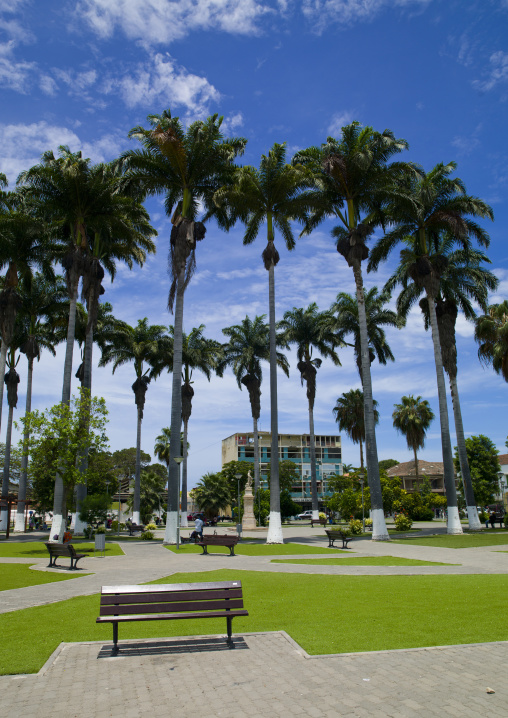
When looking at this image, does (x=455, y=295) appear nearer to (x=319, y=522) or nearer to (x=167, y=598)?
(x=319, y=522)

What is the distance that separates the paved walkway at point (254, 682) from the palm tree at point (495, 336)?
28033 millimetres

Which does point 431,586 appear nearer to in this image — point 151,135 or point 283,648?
point 283,648

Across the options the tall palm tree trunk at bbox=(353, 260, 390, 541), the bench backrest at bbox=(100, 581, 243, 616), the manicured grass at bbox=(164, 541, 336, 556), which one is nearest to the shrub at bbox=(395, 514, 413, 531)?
the tall palm tree trunk at bbox=(353, 260, 390, 541)

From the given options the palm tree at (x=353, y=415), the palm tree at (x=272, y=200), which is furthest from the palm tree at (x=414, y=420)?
the palm tree at (x=272, y=200)

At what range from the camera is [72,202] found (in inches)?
1134

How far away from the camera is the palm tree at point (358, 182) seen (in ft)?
88.9

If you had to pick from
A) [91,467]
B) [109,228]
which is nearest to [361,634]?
[91,467]

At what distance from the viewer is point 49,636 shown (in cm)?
695

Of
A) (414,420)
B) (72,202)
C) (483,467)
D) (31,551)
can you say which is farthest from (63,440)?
(414,420)

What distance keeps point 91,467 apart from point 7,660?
2347 cm

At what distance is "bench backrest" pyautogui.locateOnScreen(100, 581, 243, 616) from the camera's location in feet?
20.1

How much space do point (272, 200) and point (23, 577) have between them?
2145 cm

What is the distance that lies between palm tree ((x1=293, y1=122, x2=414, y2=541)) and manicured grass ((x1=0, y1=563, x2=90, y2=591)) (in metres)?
16.4

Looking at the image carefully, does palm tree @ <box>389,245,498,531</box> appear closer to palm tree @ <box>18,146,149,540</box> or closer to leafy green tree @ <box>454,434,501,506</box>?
leafy green tree @ <box>454,434,501,506</box>
